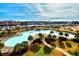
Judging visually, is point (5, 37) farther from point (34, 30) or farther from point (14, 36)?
point (34, 30)

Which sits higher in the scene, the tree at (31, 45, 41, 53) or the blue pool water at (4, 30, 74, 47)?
the blue pool water at (4, 30, 74, 47)

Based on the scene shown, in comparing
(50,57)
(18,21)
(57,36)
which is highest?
(18,21)

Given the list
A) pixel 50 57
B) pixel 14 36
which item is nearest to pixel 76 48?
pixel 50 57

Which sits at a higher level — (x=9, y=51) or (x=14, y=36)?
(x=14, y=36)

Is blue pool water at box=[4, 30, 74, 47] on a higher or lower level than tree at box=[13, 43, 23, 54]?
higher

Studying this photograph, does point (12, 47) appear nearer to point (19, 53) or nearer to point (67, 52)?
point (19, 53)

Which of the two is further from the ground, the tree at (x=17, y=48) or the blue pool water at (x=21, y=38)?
the blue pool water at (x=21, y=38)

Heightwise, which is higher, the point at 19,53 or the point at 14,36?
the point at 14,36

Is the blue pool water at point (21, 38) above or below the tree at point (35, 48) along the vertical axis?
above

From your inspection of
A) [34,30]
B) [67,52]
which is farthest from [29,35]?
[67,52]
